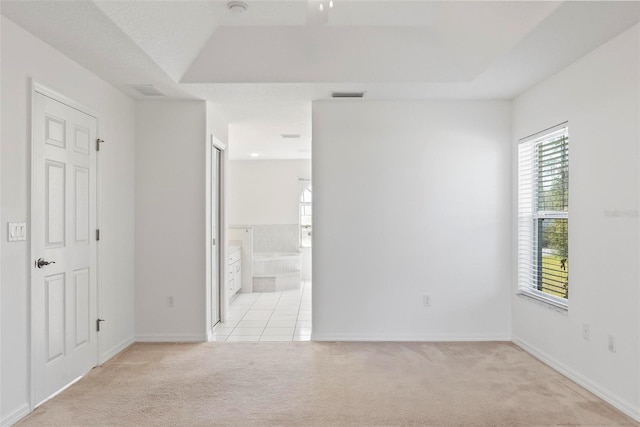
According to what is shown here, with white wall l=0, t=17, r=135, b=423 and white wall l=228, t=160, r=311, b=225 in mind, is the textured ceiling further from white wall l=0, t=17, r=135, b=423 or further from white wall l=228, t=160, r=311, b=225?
white wall l=228, t=160, r=311, b=225

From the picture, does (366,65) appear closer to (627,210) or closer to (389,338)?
(627,210)

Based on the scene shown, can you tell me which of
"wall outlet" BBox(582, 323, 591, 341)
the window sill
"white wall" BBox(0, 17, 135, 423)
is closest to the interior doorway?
"white wall" BBox(0, 17, 135, 423)

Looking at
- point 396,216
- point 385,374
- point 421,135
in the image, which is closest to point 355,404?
point 385,374

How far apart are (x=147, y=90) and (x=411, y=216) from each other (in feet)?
9.43

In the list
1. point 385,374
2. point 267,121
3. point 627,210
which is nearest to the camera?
point 627,210

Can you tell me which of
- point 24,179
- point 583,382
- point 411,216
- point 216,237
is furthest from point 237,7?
point 583,382

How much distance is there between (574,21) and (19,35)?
3.47 metres

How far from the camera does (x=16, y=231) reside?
256 centimetres

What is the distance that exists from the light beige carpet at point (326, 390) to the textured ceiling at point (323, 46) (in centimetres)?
247

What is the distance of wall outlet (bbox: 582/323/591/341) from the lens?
3.00 meters

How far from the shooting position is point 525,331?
3.90 m

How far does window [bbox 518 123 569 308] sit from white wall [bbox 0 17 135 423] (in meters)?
3.93

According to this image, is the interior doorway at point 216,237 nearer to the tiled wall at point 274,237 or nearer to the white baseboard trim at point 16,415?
the white baseboard trim at point 16,415

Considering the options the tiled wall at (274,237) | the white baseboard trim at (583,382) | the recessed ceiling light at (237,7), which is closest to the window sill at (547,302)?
the white baseboard trim at (583,382)
